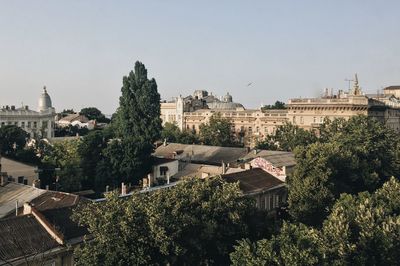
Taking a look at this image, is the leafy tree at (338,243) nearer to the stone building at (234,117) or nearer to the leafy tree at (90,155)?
the leafy tree at (90,155)

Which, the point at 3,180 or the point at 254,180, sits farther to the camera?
the point at 254,180

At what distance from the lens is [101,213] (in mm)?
22469

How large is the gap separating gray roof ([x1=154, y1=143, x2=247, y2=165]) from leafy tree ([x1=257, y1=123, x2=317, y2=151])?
6347mm

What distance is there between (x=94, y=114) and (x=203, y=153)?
314 ft

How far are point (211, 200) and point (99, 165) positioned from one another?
28.9 m

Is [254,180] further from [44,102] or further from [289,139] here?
[44,102]

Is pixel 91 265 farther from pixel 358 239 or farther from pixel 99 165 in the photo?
pixel 99 165

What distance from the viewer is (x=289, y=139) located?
70.2 m

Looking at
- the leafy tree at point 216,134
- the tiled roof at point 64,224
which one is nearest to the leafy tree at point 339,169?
the tiled roof at point 64,224

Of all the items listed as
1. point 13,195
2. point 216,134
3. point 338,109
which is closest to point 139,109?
point 216,134

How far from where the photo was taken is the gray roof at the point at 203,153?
6694 centimetres

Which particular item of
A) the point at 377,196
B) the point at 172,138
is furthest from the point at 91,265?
the point at 172,138

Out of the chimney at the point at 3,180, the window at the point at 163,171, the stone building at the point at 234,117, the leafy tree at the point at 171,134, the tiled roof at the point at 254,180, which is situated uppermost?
the stone building at the point at 234,117

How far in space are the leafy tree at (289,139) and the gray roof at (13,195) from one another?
4005 centimetres
